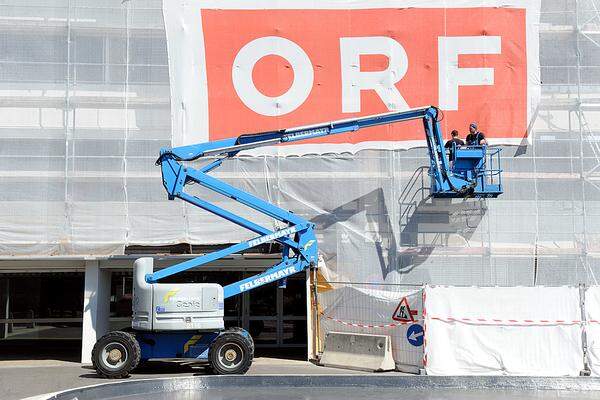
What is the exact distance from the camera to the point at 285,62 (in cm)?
1814

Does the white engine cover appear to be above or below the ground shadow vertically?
above

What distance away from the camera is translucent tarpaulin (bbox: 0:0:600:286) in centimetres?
1719

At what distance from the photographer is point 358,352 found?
15.9 m

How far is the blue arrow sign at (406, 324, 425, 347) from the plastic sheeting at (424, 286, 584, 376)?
0.34m

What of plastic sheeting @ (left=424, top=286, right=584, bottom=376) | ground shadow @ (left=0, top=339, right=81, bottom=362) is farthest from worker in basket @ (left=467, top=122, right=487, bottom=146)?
ground shadow @ (left=0, top=339, right=81, bottom=362)

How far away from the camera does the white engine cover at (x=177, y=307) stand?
14719mm

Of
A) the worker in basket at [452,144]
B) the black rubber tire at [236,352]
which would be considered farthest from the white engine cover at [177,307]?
the worker in basket at [452,144]

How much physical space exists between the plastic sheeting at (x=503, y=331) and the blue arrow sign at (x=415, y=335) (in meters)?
0.34

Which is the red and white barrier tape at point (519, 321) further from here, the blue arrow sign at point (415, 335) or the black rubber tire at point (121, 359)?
the black rubber tire at point (121, 359)

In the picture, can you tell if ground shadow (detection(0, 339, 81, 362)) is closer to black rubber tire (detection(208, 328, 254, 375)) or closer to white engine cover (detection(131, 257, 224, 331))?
white engine cover (detection(131, 257, 224, 331))

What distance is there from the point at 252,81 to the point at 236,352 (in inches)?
263

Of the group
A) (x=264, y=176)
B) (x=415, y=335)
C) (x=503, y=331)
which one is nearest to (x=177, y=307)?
(x=264, y=176)

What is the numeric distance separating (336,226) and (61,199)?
6247mm

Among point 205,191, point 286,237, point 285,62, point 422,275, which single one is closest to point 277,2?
point 285,62
